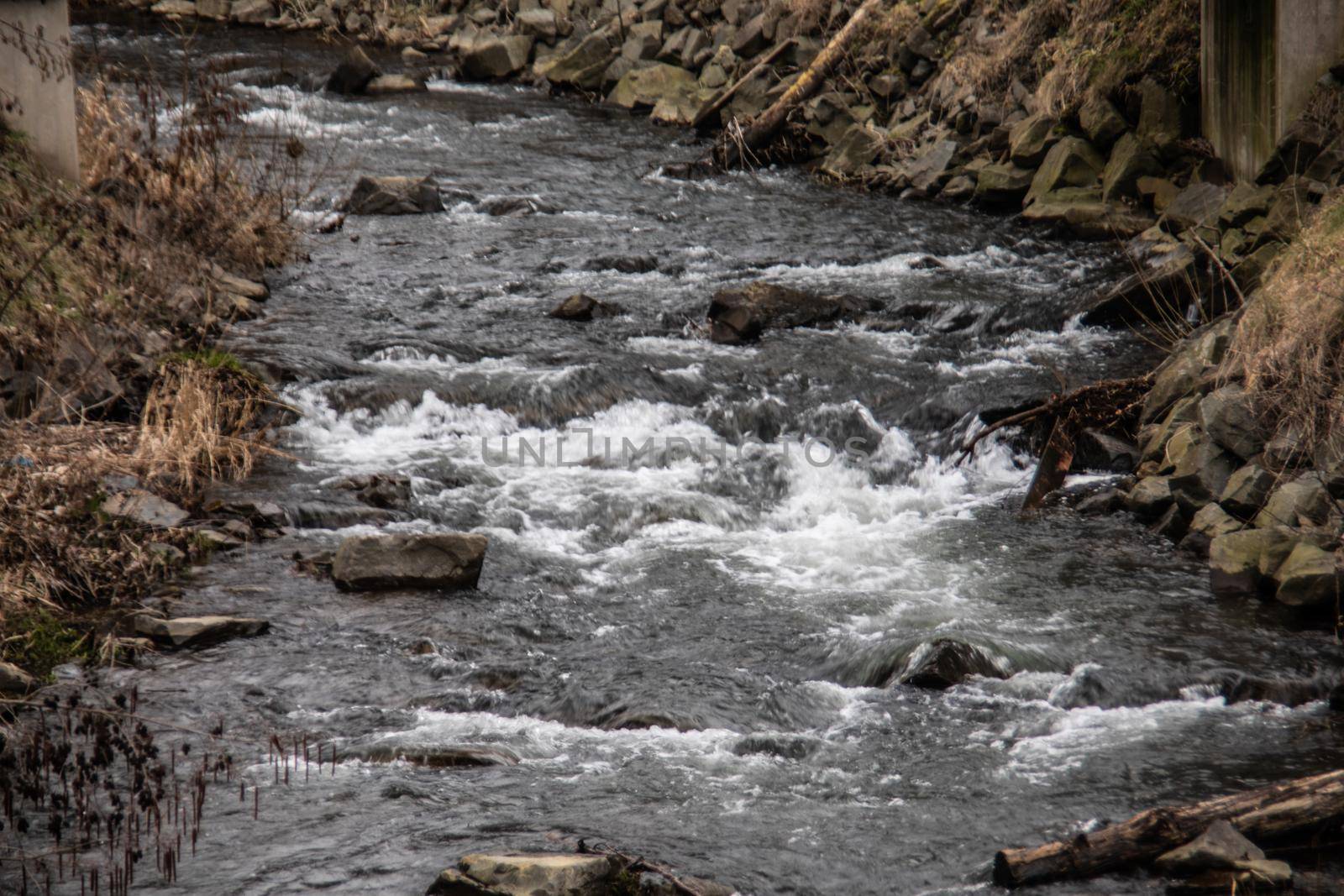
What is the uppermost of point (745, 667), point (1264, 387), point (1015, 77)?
point (1015, 77)

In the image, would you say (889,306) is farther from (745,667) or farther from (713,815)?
(713,815)

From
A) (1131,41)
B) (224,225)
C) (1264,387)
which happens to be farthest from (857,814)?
(1131,41)

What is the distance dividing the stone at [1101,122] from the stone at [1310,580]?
8460 mm

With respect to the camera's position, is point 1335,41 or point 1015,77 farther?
point 1015,77

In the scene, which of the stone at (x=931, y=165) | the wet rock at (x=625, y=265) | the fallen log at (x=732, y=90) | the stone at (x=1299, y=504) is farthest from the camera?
the fallen log at (x=732, y=90)

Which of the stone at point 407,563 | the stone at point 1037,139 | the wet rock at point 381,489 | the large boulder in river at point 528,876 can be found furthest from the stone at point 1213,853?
the stone at point 1037,139

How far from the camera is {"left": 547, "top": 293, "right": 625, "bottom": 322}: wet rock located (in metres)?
11.7

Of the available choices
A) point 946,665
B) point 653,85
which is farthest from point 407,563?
point 653,85

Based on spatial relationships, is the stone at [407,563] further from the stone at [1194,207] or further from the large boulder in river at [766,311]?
the stone at [1194,207]

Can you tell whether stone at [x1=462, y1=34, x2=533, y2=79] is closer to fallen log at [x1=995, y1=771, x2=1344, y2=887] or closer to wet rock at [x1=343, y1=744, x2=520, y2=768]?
wet rock at [x1=343, y1=744, x2=520, y2=768]

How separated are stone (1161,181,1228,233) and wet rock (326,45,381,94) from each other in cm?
1310

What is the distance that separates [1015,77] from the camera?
16.0 metres

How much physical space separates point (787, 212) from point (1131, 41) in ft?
13.3

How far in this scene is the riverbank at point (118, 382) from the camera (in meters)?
6.74
